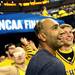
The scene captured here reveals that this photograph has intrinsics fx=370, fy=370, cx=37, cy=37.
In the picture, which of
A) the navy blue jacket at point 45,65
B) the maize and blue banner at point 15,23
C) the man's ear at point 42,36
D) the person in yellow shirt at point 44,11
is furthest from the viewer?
the person in yellow shirt at point 44,11

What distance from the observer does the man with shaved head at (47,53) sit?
284cm

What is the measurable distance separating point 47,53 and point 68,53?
186 centimetres

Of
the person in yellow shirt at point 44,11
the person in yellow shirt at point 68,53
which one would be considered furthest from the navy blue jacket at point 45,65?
the person in yellow shirt at point 44,11

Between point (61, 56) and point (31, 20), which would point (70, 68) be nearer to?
point (61, 56)

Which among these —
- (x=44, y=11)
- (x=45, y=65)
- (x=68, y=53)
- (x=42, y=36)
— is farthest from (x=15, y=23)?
(x=44, y=11)

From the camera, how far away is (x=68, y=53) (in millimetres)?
4805

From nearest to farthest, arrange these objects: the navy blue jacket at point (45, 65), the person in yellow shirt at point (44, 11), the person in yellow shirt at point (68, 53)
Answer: the navy blue jacket at point (45, 65) < the person in yellow shirt at point (68, 53) < the person in yellow shirt at point (44, 11)

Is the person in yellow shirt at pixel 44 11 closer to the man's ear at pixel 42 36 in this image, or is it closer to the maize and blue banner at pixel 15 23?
the maize and blue banner at pixel 15 23

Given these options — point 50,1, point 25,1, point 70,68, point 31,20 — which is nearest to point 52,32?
point 70,68

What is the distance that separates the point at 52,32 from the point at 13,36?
5.38 meters

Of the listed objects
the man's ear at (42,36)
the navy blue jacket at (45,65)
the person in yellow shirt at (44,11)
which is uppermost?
the man's ear at (42,36)

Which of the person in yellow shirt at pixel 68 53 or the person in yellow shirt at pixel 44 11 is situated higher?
the person in yellow shirt at pixel 68 53

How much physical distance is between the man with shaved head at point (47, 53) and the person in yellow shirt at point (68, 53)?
146cm

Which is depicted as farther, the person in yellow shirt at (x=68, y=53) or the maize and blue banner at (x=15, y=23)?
the maize and blue banner at (x=15, y=23)
